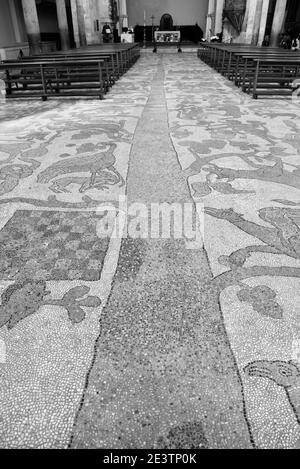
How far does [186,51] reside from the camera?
1836 cm

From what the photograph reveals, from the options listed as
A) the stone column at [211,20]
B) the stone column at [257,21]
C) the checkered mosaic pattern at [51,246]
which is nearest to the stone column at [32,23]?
the stone column at [257,21]

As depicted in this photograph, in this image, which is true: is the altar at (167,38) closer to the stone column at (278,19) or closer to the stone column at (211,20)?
the stone column at (211,20)

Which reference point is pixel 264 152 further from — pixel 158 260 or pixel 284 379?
pixel 284 379

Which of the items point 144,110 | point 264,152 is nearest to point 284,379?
point 264,152

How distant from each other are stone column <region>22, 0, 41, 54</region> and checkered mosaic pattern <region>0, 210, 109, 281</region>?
44.9 feet

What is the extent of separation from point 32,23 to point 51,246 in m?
14.3

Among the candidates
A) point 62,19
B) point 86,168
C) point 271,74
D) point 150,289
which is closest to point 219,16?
point 62,19

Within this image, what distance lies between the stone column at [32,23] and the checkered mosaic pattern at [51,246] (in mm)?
13688

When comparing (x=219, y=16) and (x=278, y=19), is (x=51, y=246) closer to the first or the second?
(x=278, y=19)

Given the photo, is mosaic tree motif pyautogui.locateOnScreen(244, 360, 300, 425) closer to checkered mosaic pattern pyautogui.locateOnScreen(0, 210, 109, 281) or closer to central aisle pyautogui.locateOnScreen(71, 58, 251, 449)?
central aisle pyautogui.locateOnScreen(71, 58, 251, 449)

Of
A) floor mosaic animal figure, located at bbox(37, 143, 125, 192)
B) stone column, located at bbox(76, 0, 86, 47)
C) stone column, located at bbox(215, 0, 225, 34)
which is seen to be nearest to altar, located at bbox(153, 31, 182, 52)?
stone column, located at bbox(215, 0, 225, 34)

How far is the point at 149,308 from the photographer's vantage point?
1.40m
